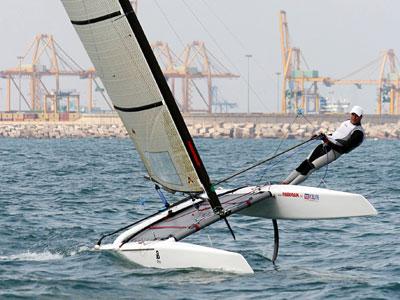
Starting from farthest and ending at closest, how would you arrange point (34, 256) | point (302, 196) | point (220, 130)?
point (220, 130), point (34, 256), point (302, 196)

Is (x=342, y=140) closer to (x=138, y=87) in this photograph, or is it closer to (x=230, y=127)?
(x=138, y=87)

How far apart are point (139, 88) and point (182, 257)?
59.9 inches

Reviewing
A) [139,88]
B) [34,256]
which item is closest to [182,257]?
[139,88]

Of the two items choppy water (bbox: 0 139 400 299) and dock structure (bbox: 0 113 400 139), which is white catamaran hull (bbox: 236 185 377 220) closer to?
choppy water (bbox: 0 139 400 299)

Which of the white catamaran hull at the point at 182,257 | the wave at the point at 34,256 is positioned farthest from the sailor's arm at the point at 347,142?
the wave at the point at 34,256

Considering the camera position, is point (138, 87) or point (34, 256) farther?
point (34, 256)

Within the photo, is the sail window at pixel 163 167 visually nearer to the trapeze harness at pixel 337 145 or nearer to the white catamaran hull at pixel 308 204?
the white catamaran hull at pixel 308 204

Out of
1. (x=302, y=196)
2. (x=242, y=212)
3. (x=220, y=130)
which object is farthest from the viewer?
(x=220, y=130)

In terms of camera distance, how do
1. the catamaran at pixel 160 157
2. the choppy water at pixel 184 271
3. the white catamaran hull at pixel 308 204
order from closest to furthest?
1. the choppy water at pixel 184 271
2. the catamaran at pixel 160 157
3. the white catamaran hull at pixel 308 204

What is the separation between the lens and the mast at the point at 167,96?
8.87 m

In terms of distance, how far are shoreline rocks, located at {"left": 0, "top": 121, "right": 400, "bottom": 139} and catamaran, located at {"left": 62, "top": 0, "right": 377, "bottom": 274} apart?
213 ft

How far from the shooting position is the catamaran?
884 centimetres

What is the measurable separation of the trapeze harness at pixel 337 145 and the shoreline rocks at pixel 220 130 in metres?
64.4

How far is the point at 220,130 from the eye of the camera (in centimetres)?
7806
